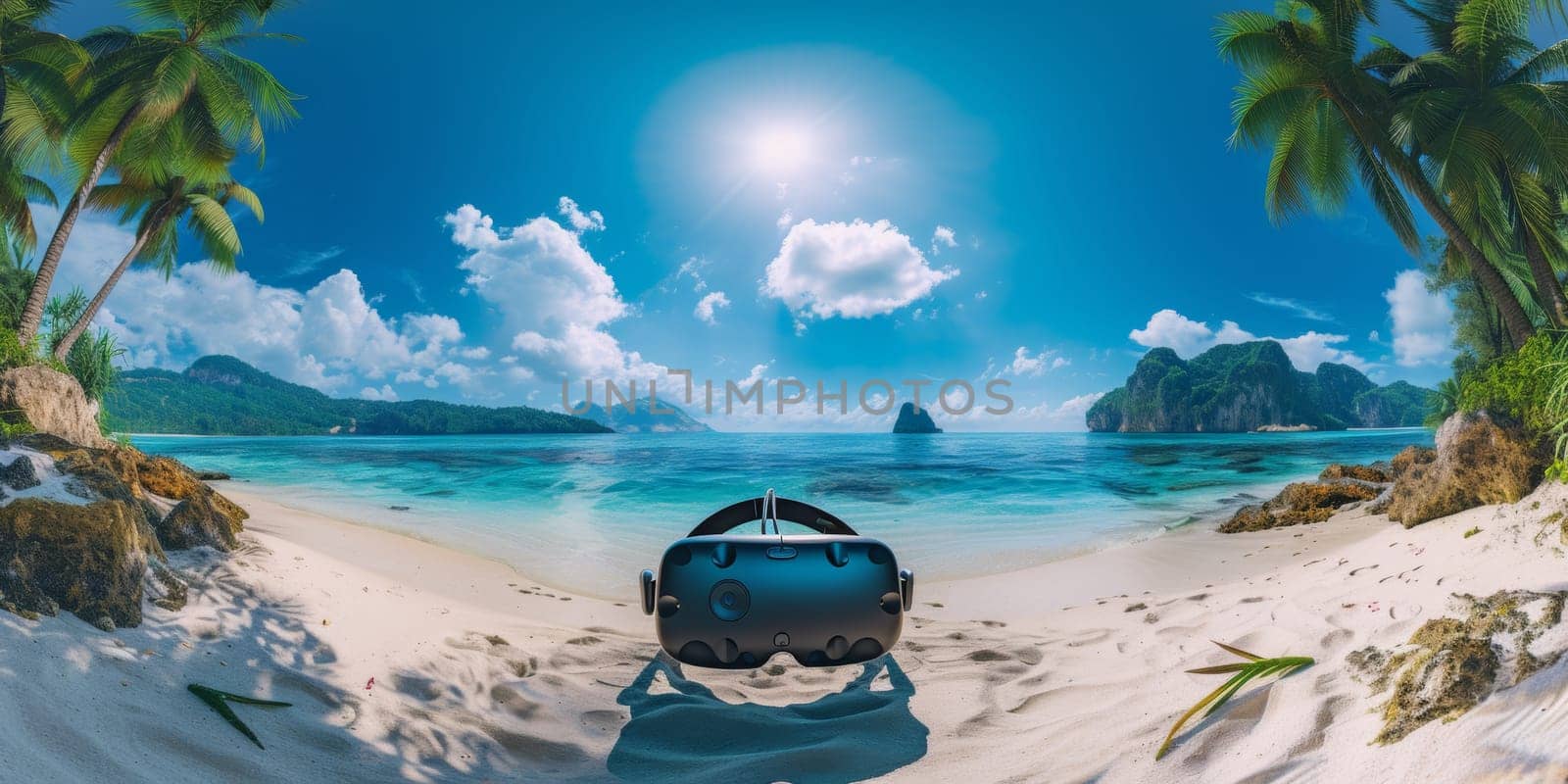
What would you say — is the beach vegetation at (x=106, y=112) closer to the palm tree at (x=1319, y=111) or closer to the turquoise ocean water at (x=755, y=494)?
the turquoise ocean water at (x=755, y=494)

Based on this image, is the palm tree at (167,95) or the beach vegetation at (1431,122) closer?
the beach vegetation at (1431,122)

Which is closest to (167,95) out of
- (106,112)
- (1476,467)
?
(106,112)

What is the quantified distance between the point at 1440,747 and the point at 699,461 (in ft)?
96.2

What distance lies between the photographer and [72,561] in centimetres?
339

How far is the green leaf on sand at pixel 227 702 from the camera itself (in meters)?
2.70

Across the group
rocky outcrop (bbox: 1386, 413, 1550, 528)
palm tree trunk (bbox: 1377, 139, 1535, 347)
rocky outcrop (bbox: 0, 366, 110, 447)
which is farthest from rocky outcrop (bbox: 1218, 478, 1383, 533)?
rocky outcrop (bbox: 0, 366, 110, 447)

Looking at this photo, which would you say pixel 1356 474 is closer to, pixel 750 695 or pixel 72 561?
pixel 750 695

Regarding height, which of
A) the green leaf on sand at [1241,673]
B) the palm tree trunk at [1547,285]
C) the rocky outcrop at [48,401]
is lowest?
the green leaf on sand at [1241,673]

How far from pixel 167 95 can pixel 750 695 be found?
17365 mm

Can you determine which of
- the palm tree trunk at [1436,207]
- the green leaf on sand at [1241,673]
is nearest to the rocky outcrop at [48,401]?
the green leaf on sand at [1241,673]

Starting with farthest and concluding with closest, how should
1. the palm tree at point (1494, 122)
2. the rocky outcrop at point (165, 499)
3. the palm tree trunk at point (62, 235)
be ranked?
the palm tree trunk at point (62, 235), the palm tree at point (1494, 122), the rocky outcrop at point (165, 499)

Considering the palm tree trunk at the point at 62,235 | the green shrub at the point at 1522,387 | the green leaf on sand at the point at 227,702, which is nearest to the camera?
the green leaf on sand at the point at 227,702

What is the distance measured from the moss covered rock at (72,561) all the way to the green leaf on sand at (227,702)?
2.74ft

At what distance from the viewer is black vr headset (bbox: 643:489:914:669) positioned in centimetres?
243
